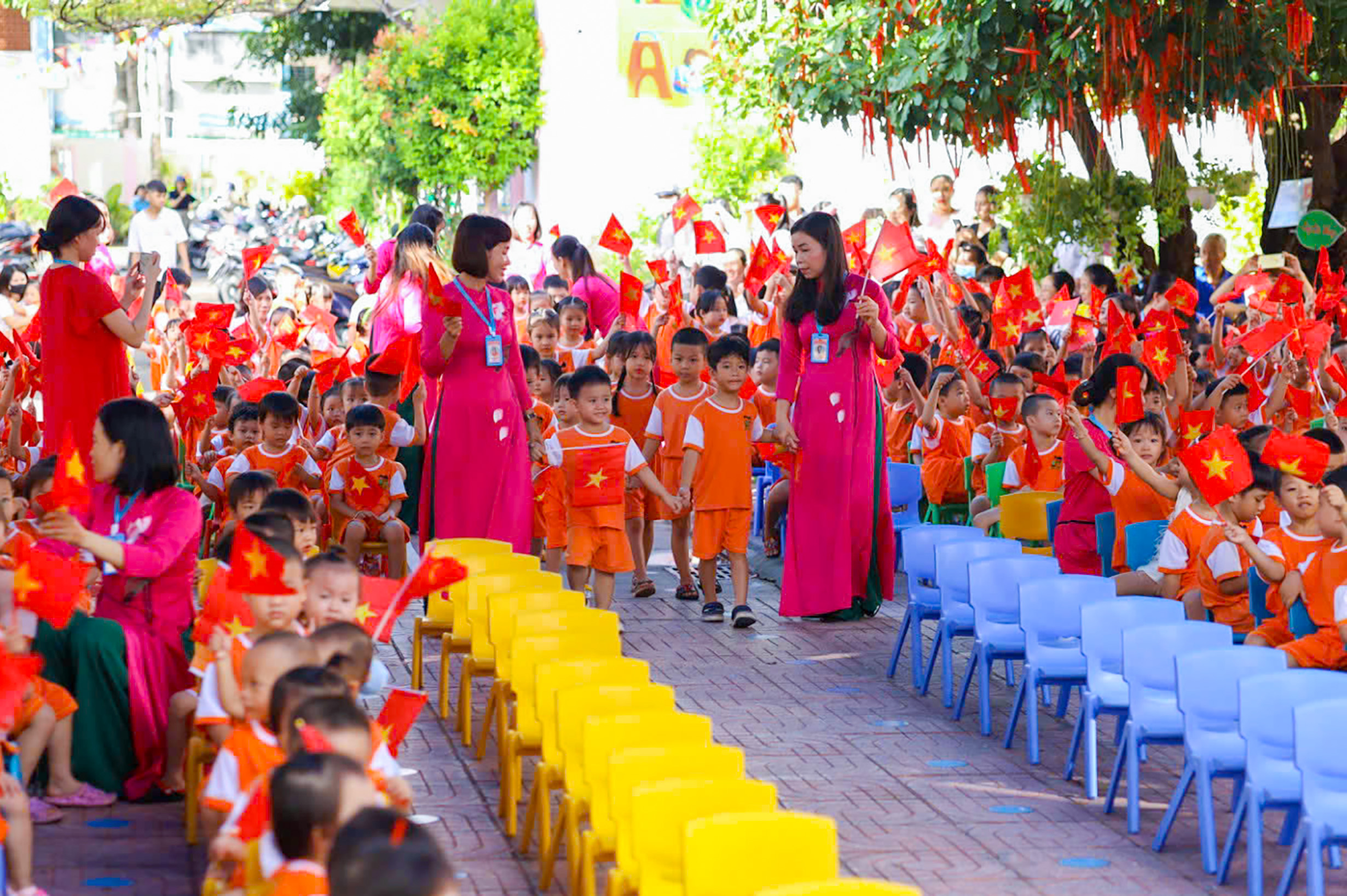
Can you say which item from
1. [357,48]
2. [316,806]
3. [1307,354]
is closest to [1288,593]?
[1307,354]

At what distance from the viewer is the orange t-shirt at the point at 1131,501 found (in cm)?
816

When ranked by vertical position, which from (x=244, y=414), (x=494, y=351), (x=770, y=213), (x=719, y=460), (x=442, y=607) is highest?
(x=770, y=213)

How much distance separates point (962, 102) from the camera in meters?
9.80

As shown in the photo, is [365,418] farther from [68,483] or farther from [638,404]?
[68,483]

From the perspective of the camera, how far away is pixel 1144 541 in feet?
25.8

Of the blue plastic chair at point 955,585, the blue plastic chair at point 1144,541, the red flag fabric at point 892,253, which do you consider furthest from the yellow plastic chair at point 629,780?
the red flag fabric at point 892,253

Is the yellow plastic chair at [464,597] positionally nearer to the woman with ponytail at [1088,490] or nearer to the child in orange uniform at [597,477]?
the child in orange uniform at [597,477]

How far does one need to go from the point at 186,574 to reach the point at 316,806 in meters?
2.88

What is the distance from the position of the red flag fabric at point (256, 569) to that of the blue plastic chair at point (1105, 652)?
2.82 metres

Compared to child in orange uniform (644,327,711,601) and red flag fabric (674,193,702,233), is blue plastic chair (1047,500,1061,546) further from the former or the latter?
red flag fabric (674,193,702,233)

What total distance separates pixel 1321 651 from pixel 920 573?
2.22 meters

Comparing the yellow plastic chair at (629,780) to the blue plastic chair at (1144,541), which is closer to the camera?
the yellow plastic chair at (629,780)

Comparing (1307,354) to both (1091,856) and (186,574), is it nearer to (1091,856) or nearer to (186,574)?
(1091,856)

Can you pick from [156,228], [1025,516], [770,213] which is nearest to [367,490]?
[1025,516]
